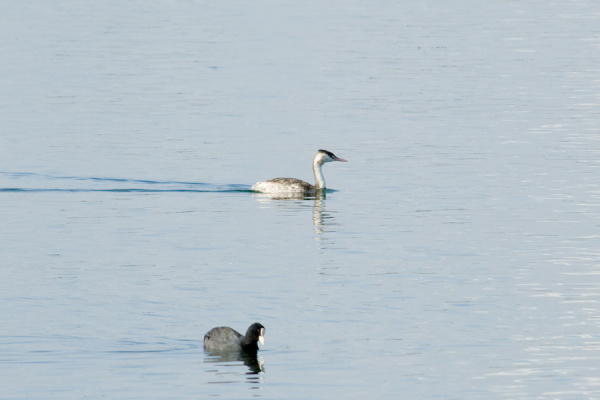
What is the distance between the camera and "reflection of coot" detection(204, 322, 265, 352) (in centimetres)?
1716

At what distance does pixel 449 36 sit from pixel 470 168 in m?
32.2

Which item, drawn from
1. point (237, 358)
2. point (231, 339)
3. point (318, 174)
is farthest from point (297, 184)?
point (231, 339)

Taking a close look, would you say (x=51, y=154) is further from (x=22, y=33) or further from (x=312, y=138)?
(x=22, y=33)

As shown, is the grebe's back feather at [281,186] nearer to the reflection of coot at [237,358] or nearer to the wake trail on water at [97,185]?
the wake trail on water at [97,185]

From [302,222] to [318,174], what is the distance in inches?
166

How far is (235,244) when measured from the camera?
80.1 feet

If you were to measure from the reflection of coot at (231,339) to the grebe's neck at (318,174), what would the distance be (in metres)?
14.4

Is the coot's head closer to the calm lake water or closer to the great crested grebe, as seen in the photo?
the calm lake water

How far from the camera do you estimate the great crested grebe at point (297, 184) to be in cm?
2998

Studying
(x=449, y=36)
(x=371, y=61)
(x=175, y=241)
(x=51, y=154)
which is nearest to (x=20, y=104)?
(x=51, y=154)

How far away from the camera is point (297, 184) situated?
101 ft

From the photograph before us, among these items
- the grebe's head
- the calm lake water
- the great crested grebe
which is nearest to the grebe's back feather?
the great crested grebe

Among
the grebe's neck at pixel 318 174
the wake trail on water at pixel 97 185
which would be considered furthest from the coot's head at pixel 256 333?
the grebe's neck at pixel 318 174

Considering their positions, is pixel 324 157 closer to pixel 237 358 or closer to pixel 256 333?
pixel 237 358
